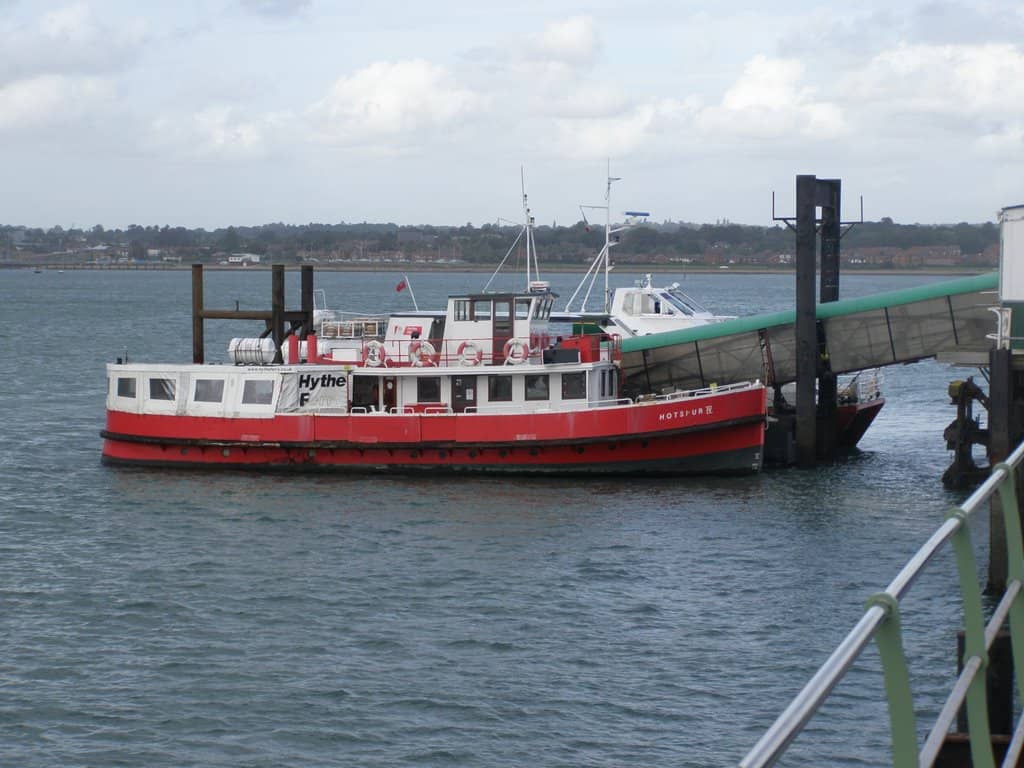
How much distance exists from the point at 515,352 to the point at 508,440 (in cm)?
238

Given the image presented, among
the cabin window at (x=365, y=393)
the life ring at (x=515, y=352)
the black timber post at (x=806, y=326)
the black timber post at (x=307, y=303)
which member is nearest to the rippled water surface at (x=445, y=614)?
the black timber post at (x=806, y=326)

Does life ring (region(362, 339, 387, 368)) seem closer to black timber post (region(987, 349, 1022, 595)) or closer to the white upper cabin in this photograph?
the white upper cabin

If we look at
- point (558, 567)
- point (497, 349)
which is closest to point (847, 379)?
point (497, 349)

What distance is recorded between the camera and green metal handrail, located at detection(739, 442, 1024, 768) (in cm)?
320

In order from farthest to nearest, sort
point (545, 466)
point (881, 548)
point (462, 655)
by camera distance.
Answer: point (545, 466)
point (881, 548)
point (462, 655)

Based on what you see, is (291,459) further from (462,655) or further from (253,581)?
(462,655)

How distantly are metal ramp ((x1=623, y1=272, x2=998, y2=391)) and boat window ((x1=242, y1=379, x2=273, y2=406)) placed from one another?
9530 millimetres

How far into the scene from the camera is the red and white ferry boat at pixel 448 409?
3241cm

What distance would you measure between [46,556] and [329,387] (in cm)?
925

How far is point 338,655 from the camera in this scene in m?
19.4

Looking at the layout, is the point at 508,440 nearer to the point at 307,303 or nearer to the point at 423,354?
the point at 423,354

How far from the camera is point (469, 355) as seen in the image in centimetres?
3400

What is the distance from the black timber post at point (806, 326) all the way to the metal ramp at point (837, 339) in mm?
1118

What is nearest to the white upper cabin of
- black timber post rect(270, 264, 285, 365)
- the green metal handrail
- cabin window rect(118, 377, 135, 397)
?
black timber post rect(270, 264, 285, 365)
